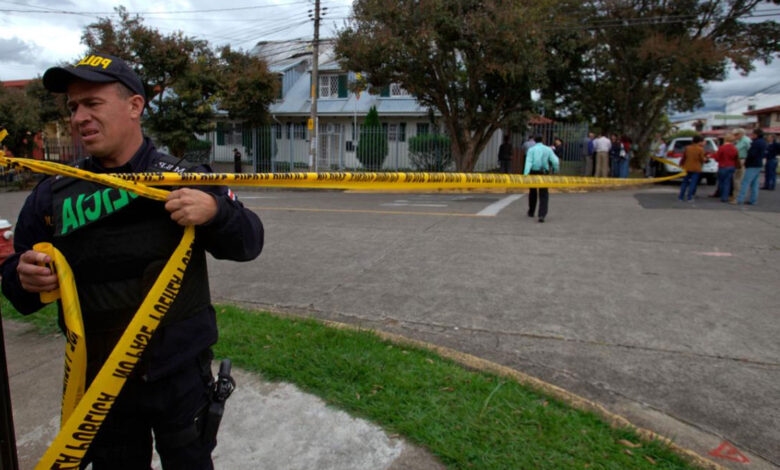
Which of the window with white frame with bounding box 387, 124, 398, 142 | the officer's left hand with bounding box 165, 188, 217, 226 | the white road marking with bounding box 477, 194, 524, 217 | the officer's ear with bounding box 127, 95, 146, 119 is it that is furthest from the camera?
the window with white frame with bounding box 387, 124, 398, 142

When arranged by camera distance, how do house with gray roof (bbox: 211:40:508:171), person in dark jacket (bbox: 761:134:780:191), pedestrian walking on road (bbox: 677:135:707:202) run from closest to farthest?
1. pedestrian walking on road (bbox: 677:135:707:202)
2. person in dark jacket (bbox: 761:134:780:191)
3. house with gray roof (bbox: 211:40:508:171)

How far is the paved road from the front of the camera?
3252mm

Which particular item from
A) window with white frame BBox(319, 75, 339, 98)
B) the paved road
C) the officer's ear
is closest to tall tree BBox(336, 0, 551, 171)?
the paved road

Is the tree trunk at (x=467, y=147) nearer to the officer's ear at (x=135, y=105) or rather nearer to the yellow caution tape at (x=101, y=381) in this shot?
the officer's ear at (x=135, y=105)

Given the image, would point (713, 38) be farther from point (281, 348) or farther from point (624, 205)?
point (281, 348)

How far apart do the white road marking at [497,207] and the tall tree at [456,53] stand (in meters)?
4.04

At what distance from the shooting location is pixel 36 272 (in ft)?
5.15

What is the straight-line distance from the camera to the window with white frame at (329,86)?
3069 centimetres

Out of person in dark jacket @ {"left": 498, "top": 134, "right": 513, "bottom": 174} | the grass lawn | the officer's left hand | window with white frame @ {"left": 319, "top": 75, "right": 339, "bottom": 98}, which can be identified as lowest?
the grass lawn

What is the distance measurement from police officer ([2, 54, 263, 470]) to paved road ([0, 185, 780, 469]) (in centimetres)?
247

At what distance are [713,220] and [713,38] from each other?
14.0m

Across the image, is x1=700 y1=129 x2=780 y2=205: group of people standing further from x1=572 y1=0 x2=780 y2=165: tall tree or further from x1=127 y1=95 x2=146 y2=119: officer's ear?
x1=127 y1=95 x2=146 y2=119: officer's ear

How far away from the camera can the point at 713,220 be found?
10.1 meters

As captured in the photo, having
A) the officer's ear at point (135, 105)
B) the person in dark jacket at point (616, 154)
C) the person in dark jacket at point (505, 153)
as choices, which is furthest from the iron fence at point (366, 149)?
the officer's ear at point (135, 105)
